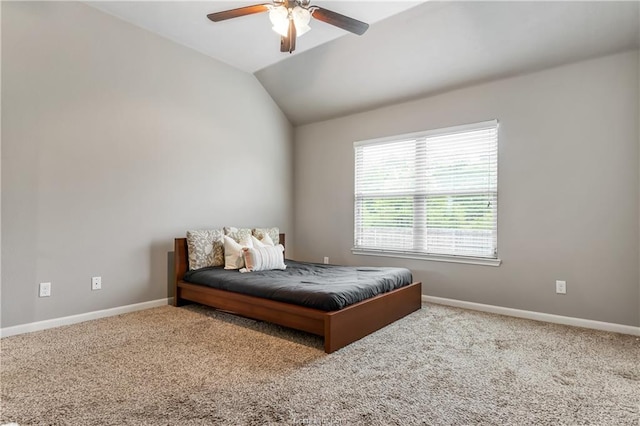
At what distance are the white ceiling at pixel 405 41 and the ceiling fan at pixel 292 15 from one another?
2.20ft

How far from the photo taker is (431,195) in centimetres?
410

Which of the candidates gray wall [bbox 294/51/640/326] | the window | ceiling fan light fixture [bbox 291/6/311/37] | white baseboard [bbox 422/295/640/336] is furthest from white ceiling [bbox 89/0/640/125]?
white baseboard [bbox 422/295/640/336]

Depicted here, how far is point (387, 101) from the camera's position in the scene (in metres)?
4.43

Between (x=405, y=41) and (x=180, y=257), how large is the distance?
328cm

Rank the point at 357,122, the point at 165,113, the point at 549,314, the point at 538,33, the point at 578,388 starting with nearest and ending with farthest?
the point at 578,388 < the point at 538,33 < the point at 549,314 < the point at 165,113 < the point at 357,122

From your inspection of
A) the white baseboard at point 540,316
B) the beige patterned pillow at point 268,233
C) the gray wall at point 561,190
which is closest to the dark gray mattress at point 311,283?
the beige patterned pillow at point 268,233

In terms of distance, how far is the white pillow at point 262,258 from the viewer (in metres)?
3.67

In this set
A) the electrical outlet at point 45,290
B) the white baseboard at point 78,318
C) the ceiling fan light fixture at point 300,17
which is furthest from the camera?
the electrical outlet at point 45,290

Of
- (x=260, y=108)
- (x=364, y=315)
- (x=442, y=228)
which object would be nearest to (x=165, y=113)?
(x=260, y=108)

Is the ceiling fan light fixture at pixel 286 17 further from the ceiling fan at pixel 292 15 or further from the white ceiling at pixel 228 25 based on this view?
the white ceiling at pixel 228 25

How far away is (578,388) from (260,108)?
449 cm

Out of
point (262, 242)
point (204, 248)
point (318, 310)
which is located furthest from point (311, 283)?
point (204, 248)

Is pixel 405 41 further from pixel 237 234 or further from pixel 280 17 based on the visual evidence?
pixel 237 234

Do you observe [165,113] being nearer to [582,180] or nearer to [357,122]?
[357,122]
